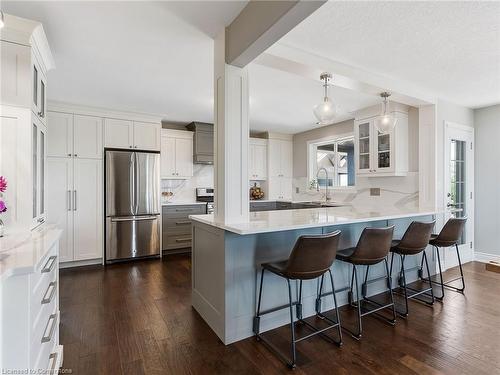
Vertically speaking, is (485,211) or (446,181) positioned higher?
(446,181)

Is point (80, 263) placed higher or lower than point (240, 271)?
lower

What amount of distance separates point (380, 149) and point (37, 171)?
13.9 feet

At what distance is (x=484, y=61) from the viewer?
9.07 feet

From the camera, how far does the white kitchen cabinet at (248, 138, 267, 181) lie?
19.9 ft

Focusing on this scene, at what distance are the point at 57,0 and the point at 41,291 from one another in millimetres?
1892

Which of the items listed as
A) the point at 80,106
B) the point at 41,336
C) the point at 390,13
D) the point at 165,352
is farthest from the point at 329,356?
the point at 80,106

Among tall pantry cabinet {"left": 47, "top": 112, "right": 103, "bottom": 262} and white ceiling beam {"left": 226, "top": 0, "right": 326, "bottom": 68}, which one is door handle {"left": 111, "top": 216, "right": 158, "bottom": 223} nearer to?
tall pantry cabinet {"left": 47, "top": 112, "right": 103, "bottom": 262}

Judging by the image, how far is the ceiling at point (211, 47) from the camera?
6.48 ft

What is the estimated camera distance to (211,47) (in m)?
2.51

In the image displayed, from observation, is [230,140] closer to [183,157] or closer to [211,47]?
[211,47]

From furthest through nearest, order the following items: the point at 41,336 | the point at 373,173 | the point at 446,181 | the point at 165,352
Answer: the point at 373,173
the point at 446,181
the point at 165,352
the point at 41,336

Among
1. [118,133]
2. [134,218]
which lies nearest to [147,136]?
[118,133]

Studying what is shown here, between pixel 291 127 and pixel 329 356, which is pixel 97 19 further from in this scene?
pixel 291 127

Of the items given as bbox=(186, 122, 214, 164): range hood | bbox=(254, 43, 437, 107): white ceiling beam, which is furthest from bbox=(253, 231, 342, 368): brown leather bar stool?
bbox=(186, 122, 214, 164): range hood
